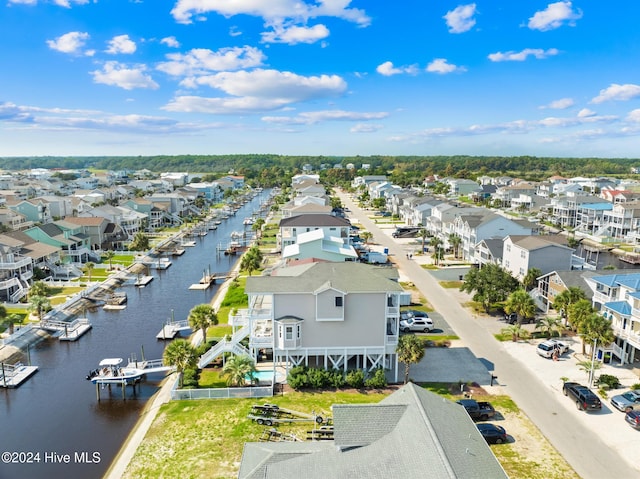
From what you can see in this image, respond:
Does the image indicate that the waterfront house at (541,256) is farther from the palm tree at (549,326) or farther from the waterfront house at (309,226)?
the waterfront house at (309,226)

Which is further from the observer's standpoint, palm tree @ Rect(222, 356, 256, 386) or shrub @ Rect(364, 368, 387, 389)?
shrub @ Rect(364, 368, 387, 389)

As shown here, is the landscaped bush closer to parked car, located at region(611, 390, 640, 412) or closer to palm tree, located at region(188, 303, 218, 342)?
palm tree, located at region(188, 303, 218, 342)

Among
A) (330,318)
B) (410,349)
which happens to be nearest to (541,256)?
(410,349)

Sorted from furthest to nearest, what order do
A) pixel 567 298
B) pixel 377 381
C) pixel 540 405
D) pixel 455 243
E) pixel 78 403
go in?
pixel 455 243
pixel 567 298
pixel 78 403
pixel 377 381
pixel 540 405

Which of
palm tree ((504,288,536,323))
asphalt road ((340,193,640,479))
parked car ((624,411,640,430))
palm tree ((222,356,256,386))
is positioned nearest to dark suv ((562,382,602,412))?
asphalt road ((340,193,640,479))

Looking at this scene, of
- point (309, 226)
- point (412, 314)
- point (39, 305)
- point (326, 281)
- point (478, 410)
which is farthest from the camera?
point (309, 226)

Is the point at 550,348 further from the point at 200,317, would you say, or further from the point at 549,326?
the point at 200,317

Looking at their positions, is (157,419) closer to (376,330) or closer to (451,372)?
(376,330)

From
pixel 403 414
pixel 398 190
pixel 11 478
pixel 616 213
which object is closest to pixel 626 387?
pixel 403 414
